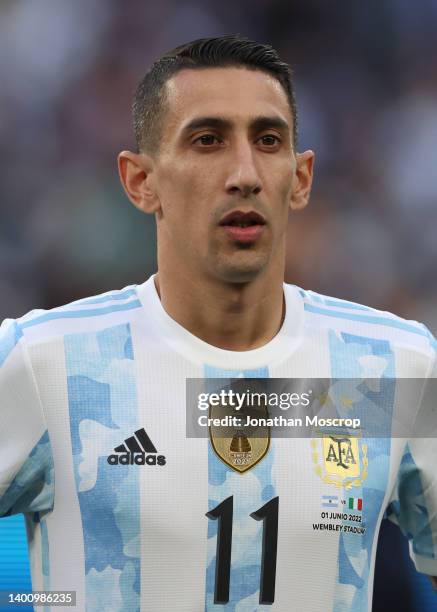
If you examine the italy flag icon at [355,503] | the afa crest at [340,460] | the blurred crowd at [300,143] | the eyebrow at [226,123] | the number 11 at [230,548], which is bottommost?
the number 11 at [230,548]

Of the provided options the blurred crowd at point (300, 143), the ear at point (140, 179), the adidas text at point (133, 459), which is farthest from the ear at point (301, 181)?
the blurred crowd at point (300, 143)

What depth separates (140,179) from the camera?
2498 millimetres

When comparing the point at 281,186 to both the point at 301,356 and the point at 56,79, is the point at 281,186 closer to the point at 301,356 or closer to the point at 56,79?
the point at 301,356

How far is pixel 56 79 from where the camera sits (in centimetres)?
590

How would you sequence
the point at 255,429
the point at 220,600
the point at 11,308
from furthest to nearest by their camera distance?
the point at 11,308 → the point at 255,429 → the point at 220,600

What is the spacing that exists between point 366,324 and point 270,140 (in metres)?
0.56

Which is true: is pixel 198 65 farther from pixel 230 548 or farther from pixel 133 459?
pixel 230 548

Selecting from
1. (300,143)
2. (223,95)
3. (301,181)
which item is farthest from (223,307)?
(300,143)

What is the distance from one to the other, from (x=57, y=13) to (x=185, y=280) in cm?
402

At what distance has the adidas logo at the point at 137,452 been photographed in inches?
88.4

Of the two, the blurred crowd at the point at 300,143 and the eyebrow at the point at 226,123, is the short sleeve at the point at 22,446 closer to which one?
the eyebrow at the point at 226,123

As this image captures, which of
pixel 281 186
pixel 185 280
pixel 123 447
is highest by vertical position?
pixel 281 186

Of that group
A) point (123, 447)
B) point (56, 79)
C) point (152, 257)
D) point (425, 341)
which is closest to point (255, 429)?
point (123, 447)

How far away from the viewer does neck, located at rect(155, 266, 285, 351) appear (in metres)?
2.38
